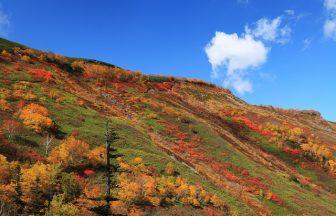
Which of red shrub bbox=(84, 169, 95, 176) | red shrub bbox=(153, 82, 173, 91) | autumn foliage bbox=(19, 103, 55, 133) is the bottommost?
red shrub bbox=(84, 169, 95, 176)

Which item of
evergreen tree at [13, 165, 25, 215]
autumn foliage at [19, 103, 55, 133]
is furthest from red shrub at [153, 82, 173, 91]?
evergreen tree at [13, 165, 25, 215]

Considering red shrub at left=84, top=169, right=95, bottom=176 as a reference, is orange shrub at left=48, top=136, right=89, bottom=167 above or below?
above

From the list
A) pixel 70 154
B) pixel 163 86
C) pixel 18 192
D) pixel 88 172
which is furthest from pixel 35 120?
pixel 163 86

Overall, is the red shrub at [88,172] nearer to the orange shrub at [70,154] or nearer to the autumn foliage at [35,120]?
the orange shrub at [70,154]

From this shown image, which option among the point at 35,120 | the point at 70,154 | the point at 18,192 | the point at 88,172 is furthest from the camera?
the point at 35,120

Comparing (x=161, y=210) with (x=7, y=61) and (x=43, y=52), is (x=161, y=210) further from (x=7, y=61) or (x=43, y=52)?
(x=43, y=52)

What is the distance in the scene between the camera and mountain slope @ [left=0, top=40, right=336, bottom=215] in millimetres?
46812

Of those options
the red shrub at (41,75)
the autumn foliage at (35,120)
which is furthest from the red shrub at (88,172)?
the red shrub at (41,75)

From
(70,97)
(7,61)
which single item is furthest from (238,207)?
(7,61)

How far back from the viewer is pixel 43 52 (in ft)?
303

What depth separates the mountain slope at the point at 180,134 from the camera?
46.8 m

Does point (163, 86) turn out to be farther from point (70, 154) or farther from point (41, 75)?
point (70, 154)

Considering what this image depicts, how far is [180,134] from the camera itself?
69438mm

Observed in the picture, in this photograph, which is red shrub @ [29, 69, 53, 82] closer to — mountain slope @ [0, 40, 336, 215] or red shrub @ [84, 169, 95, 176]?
mountain slope @ [0, 40, 336, 215]
